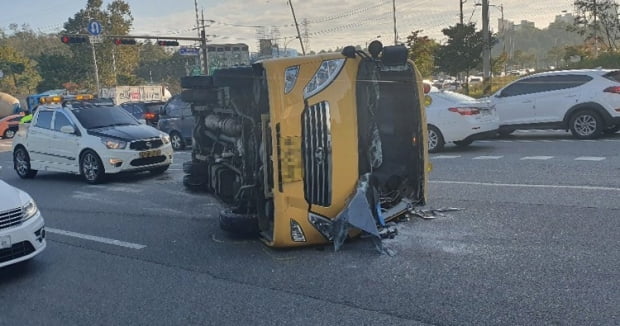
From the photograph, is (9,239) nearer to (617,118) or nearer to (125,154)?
(125,154)

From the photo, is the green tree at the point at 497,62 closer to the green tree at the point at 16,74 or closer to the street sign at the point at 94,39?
the street sign at the point at 94,39

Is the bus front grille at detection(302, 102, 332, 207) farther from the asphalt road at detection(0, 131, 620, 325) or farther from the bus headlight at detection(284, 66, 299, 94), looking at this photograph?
the asphalt road at detection(0, 131, 620, 325)

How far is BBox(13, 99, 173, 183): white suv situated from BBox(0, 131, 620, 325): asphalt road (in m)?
3.02

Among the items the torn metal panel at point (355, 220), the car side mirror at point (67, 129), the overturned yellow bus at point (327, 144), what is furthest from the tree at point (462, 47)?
the torn metal panel at point (355, 220)

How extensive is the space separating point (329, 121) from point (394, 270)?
1548 millimetres

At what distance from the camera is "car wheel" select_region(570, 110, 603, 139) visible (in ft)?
43.9

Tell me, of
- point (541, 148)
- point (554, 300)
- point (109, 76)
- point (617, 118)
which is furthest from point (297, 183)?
point (109, 76)

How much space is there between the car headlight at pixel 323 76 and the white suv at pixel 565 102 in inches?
339

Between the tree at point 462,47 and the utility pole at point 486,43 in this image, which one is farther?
the tree at point 462,47

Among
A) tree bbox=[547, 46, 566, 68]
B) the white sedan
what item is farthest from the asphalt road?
tree bbox=[547, 46, 566, 68]

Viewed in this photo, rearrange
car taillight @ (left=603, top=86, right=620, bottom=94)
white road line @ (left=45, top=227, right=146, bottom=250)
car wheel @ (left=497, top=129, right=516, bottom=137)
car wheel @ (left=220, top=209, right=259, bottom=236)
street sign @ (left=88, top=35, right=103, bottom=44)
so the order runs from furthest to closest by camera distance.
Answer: street sign @ (left=88, top=35, right=103, bottom=44) < car wheel @ (left=497, top=129, right=516, bottom=137) < car taillight @ (left=603, top=86, right=620, bottom=94) < white road line @ (left=45, top=227, right=146, bottom=250) < car wheel @ (left=220, top=209, right=259, bottom=236)

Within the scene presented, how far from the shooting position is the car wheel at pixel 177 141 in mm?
18717

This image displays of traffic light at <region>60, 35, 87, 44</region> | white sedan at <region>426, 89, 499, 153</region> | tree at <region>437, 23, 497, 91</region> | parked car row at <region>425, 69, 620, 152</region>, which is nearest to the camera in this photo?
white sedan at <region>426, 89, 499, 153</region>

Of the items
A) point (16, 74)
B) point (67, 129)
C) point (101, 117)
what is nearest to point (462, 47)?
point (101, 117)
